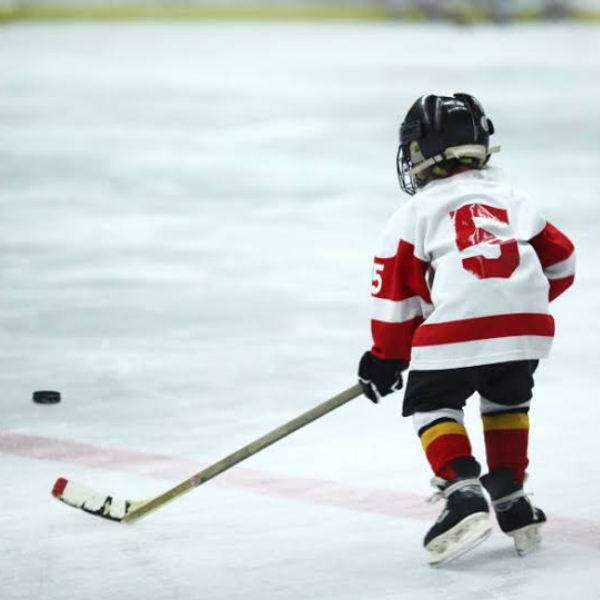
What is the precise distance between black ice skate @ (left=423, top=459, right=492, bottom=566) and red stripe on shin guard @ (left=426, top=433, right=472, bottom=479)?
2 centimetres

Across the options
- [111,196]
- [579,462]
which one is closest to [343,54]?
[111,196]

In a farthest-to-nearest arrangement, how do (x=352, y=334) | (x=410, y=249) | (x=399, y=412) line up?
(x=352, y=334), (x=399, y=412), (x=410, y=249)

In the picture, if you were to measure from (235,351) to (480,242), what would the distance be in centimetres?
196

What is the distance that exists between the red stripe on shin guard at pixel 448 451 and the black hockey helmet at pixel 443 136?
21.3 inches

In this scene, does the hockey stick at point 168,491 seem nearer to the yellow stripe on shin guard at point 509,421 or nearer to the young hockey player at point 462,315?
the young hockey player at point 462,315

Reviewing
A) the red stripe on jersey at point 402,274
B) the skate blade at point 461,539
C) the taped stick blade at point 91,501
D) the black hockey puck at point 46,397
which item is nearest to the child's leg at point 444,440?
the skate blade at point 461,539

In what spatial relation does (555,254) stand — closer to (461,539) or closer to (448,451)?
(448,451)

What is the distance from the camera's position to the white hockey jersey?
2.89 metres

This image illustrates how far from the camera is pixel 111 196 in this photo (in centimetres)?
770

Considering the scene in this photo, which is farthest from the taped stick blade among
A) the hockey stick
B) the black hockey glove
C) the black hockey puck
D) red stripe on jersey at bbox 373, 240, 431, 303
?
A: the black hockey puck

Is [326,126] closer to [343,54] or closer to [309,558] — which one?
[343,54]

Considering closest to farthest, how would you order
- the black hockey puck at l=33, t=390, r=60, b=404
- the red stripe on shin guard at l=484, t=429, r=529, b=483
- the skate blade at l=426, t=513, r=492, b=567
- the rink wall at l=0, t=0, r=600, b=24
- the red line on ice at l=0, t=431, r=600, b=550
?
the skate blade at l=426, t=513, r=492, b=567 < the red stripe on shin guard at l=484, t=429, r=529, b=483 < the red line on ice at l=0, t=431, r=600, b=550 < the black hockey puck at l=33, t=390, r=60, b=404 < the rink wall at l=0, t=0, r=600, b=24

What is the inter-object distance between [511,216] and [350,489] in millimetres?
833

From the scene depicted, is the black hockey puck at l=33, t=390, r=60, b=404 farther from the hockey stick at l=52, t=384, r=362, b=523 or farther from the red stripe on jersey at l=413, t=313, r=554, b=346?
the red stripe on jersey at l=413, t=313, r=554, b=346
